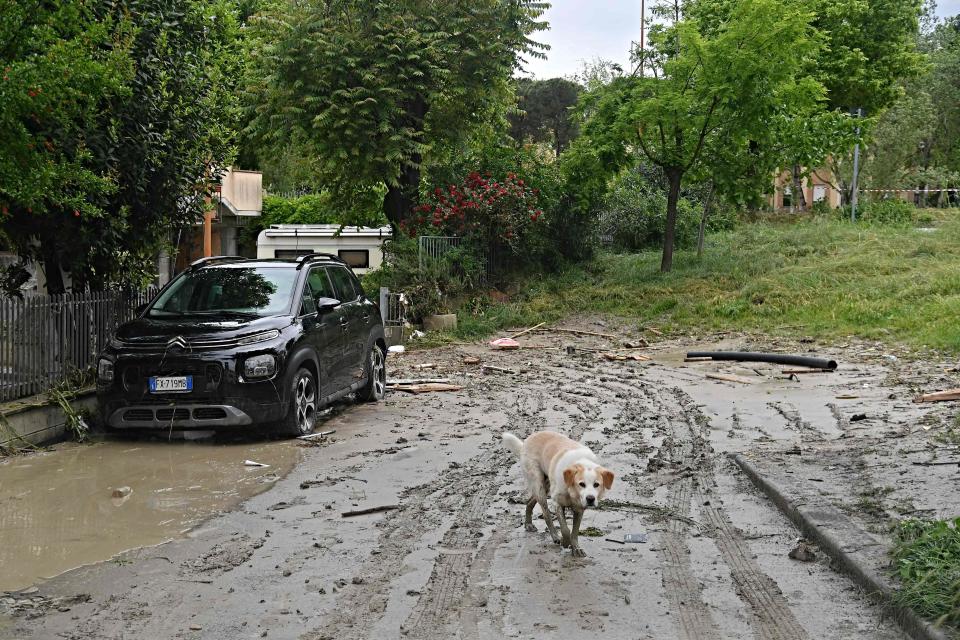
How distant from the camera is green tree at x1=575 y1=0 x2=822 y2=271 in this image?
72.6 ft

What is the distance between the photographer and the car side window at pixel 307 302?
10.8 metres

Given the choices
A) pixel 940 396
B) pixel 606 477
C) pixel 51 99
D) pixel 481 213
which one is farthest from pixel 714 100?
pixel 606 477

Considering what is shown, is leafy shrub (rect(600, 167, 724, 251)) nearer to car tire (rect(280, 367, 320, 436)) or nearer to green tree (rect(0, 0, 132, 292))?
car tire (rect(280, 367, 320, 436))

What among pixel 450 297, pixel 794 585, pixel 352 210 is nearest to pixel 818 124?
pixel 450 297

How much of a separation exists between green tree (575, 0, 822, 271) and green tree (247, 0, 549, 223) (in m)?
2.98

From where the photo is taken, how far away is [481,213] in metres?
24.2

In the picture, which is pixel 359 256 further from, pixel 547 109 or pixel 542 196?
pixel 547 109

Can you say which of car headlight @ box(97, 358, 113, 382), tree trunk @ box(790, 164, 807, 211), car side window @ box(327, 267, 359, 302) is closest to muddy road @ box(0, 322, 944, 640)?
car headlight @ box(97, 358, 113, 382)

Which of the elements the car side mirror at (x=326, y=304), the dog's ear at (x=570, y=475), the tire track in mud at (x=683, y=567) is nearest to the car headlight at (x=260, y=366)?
the car side mirror at (x=326, y=304)

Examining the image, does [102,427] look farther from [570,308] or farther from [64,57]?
[570,308]

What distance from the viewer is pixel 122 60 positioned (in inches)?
393

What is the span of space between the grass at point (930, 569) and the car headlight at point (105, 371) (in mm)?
7481

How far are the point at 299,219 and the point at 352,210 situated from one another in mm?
19297

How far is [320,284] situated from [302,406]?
6.31 feet
